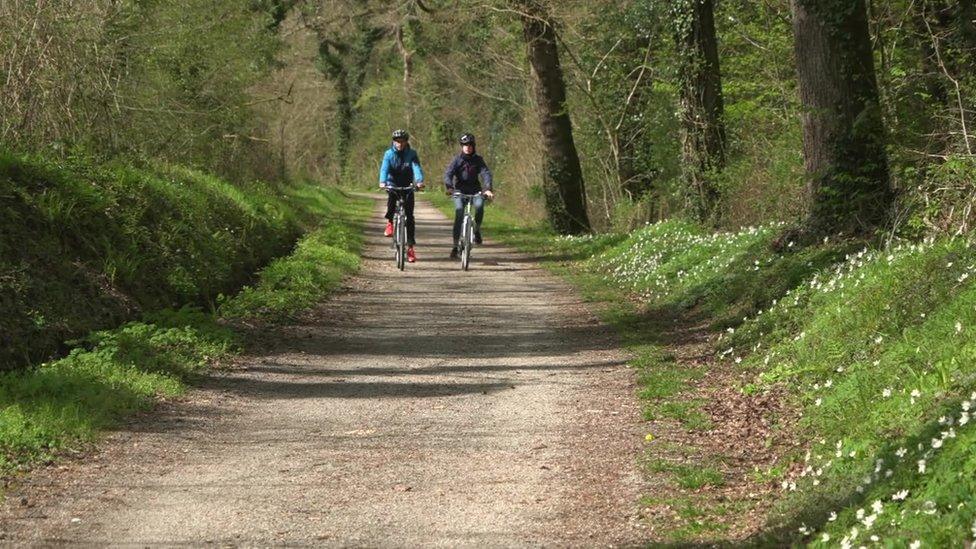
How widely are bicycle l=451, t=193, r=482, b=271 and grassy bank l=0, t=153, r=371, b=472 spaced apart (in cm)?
190

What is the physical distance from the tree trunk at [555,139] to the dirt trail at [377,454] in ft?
49.9

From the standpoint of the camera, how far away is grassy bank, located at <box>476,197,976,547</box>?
19.7 feet

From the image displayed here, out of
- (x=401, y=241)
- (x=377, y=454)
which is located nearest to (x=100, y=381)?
(x=377, y=454)

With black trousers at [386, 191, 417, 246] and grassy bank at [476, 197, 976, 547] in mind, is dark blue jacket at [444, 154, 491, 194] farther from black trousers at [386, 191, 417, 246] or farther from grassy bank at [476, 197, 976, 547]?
grassy bank at [476, 197, 976, 547]

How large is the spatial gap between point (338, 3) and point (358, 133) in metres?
30.3

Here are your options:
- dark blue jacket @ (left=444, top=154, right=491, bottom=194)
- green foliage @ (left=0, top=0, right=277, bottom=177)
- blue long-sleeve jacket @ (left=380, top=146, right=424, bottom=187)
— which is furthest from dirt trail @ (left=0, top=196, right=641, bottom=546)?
dark blue jacket @ (left=444, top=154, right=491, bottom=194)

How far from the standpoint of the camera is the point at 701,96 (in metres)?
21.1

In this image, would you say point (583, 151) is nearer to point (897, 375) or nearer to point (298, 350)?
point (298, 350)

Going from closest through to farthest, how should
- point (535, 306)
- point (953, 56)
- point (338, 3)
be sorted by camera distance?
point (953, 56)
point (535, 306)
point (338, 3)

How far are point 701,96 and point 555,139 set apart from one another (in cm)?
831

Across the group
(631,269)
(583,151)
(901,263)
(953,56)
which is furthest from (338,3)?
(901,263)

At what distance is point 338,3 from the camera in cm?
4419

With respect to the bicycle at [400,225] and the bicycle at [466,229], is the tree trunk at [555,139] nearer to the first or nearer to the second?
the bicycle at [466,229]

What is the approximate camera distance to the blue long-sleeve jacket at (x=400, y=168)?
19672 millimetres
